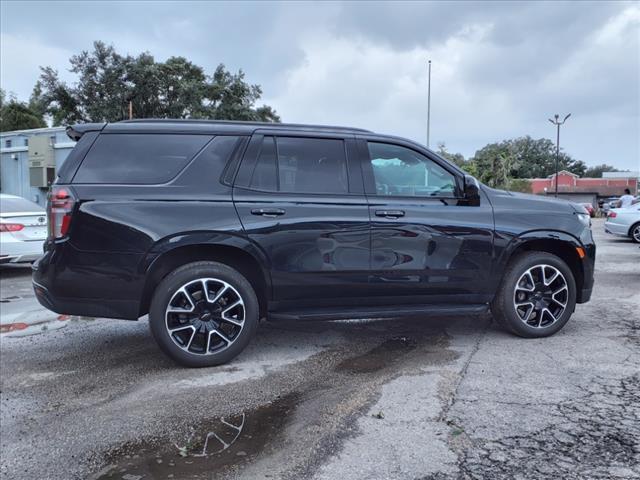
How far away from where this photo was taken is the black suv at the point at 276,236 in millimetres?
4086

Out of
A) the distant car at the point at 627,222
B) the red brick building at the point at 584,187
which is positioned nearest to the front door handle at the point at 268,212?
the distant car at the point at 627,222

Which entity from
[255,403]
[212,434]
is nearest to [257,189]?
[255,403]

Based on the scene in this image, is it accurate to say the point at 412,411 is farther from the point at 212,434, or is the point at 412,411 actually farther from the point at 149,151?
the point at 149,151

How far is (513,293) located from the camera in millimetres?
4863

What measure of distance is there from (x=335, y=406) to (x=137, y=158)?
2445mm

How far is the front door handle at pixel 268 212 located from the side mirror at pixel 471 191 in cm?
168

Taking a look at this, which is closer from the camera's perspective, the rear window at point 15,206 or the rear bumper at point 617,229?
the rear window at point 15,206

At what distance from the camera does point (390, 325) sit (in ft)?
18.3

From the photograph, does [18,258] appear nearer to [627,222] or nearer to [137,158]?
[137,158]

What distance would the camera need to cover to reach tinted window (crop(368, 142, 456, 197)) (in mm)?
4684

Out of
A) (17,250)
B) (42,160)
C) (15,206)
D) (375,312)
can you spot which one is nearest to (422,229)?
(375,312)

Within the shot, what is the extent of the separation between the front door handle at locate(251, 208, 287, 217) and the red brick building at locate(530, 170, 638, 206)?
6885 cm

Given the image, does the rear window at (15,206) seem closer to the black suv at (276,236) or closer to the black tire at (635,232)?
the black suv at (276,236)

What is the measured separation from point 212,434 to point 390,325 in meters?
2.81
